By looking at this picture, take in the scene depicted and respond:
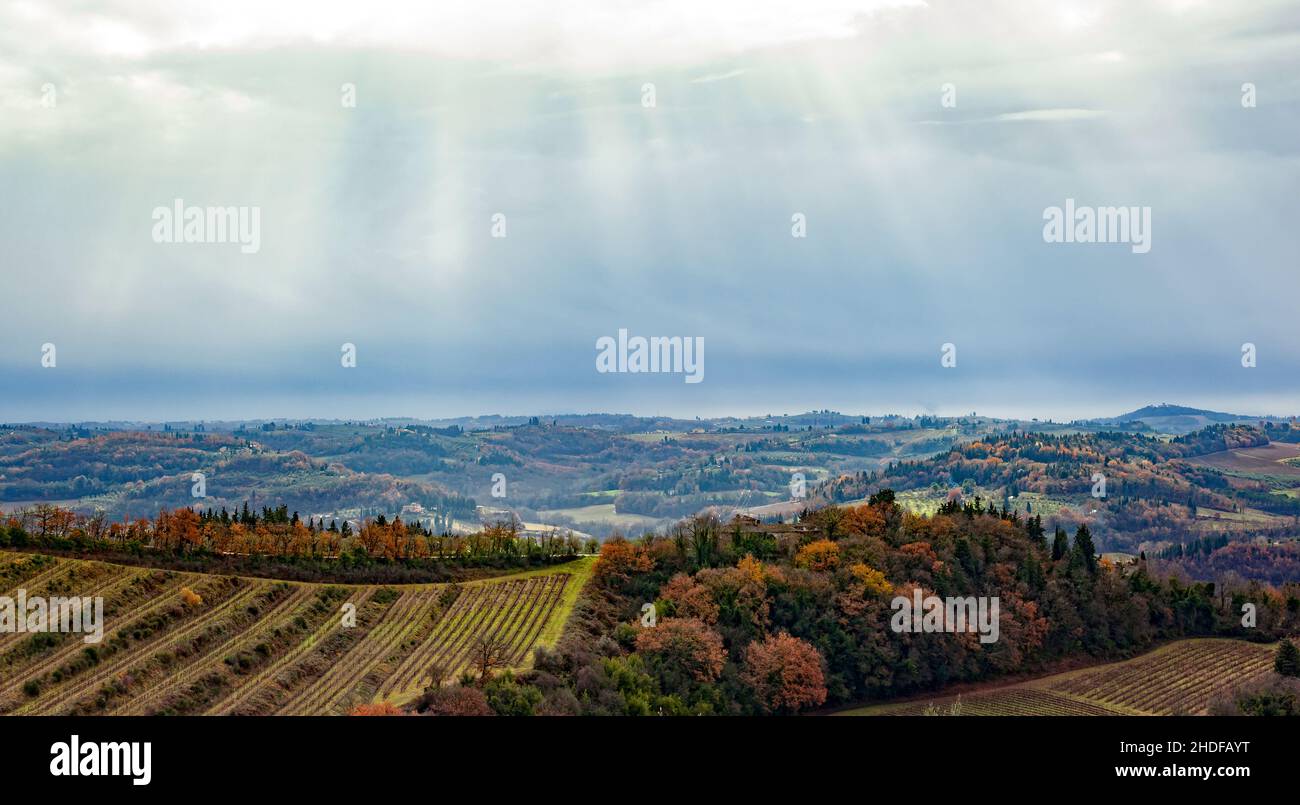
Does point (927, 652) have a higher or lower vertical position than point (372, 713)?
lower

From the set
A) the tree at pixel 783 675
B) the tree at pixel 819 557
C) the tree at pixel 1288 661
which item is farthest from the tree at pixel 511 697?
the tree at pixel 1288 661

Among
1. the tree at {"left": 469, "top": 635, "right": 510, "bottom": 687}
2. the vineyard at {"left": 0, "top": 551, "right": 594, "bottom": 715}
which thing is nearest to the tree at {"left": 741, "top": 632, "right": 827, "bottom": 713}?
the vineyard at {"left": 0, "top": 551, "right": 594, "bottom": 715}

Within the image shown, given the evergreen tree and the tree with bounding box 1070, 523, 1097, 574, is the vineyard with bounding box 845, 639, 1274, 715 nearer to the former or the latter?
the tree with bounding box 1070, 523, 1097, 574

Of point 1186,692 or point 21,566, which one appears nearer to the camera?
point 21,566

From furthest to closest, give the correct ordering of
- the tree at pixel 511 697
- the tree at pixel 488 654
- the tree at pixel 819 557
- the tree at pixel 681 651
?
the tree at pixel 819 557, the tree at pixel 681 651, the tree at pixel 488 654, the tree at pixel 511 697

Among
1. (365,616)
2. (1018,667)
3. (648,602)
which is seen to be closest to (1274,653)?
(1018,667)

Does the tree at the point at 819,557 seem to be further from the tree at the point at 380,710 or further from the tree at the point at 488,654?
the tree at the point at 380,710

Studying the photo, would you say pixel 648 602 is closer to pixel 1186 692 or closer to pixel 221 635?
pixel 221 635
